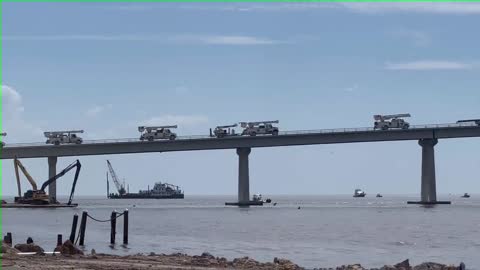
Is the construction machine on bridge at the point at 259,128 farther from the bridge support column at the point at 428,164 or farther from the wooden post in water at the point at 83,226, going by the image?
the wooden post in water at the point at 83,226

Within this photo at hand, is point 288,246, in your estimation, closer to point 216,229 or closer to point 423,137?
point 216,229

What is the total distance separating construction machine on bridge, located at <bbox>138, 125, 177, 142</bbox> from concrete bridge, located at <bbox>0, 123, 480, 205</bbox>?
2.08 m

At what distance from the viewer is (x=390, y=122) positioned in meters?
149

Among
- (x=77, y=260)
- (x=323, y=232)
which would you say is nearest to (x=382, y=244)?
(x=323, y=232)

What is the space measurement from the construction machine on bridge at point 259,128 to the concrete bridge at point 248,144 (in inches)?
127

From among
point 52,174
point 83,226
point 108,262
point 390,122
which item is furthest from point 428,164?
point 108,262

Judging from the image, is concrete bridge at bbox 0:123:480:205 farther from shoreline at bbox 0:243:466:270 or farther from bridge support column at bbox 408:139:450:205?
shoreline at bbox 0:243:466:270

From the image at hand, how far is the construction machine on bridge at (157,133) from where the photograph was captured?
15138 cm

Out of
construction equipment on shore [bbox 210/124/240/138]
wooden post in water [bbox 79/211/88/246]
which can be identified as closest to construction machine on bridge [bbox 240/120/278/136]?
construction equipment on shore [bbox 210/124/240/138]

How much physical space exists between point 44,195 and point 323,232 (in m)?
88.0

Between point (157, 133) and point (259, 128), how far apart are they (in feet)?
54.8

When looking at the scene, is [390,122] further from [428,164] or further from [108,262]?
[108,262]

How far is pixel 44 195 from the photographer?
152 m

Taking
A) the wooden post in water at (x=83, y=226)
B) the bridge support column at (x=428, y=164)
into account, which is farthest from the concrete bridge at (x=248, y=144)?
the wooden post in water at (x=83, y=226)
